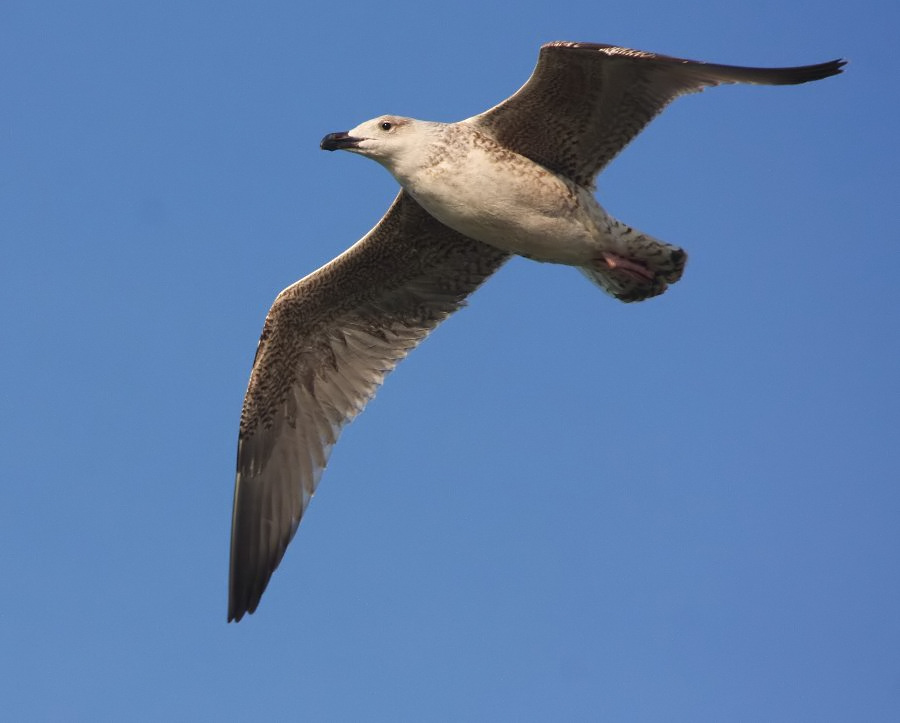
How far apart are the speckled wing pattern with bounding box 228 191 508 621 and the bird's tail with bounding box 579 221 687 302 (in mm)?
1281

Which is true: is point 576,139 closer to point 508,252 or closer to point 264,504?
point 508,252

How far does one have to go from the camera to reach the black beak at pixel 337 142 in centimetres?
1020

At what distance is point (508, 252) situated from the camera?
37.8ft

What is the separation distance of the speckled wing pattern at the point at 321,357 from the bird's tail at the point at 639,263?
1.28 m

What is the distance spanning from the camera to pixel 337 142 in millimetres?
10234

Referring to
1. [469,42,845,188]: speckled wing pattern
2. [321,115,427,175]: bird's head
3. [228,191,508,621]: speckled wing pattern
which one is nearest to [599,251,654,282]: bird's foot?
[469,42,845,188]: speckled wing pattern

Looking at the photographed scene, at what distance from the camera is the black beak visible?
A: 1020 centimetres

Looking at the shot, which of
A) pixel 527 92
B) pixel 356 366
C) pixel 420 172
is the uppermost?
pixel 527 92

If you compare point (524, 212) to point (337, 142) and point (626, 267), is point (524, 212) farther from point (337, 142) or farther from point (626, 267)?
point (337, 142)

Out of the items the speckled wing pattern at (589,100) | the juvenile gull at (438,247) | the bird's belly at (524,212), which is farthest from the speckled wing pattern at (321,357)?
the speckled wing pattern at (589,100)

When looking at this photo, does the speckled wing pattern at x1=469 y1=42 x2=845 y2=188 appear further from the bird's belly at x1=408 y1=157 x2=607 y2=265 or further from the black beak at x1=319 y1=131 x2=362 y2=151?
the black beak at x1=319 y1=131 x2=362 y2=151

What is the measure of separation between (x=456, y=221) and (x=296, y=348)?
232 cm

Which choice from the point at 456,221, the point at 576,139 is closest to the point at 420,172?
the point at 456,221

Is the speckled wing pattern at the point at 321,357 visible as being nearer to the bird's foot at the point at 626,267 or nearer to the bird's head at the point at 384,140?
the bird's head at the point at 384,140
